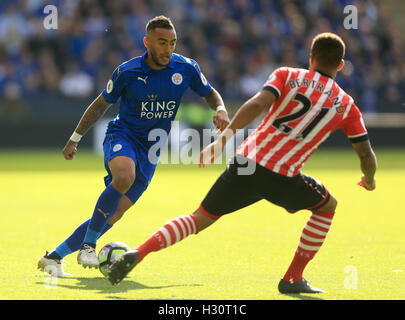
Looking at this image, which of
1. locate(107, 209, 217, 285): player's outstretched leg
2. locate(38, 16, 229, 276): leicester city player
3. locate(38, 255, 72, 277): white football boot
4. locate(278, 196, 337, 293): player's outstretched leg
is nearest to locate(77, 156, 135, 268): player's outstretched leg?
locate(38, 16, 229, 276): leicester city player

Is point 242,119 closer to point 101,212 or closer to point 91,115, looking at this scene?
point 101,212

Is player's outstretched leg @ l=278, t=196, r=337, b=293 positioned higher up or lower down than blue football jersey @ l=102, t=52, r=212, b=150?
lower down

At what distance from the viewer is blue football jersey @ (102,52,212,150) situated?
21.3 ft

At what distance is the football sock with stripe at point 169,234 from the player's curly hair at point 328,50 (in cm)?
141

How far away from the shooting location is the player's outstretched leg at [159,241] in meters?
5.34

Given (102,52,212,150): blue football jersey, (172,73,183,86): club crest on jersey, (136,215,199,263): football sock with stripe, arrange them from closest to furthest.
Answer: (136,215,199,263): football sock with stripe → (102,52,212,150): blue football jersey → (172,73,183,86): club crest on jersey

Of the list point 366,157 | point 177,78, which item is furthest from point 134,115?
point 366,157

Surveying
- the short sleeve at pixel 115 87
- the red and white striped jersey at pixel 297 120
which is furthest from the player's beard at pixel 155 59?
the red and white striped jersey at pixel 297 120

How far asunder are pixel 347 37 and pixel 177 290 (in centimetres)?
1819

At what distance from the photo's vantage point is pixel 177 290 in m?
5.62

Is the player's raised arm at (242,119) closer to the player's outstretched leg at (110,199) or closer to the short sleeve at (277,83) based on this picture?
the short sleeve at (277,83)

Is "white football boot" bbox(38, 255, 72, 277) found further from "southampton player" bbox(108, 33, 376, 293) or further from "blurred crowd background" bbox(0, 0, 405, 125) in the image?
"blurred crowd background" bbox(0, 0, 405, 125)

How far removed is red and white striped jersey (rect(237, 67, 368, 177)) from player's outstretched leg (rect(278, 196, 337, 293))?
1.34 feet
